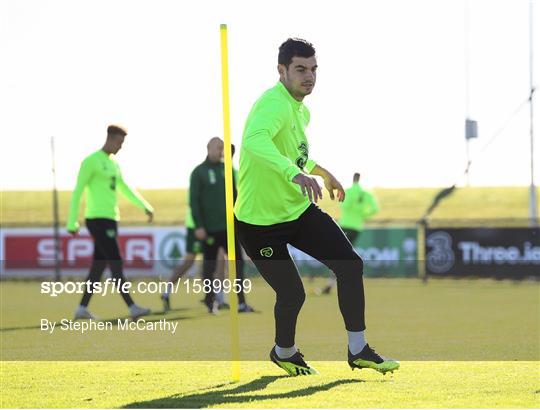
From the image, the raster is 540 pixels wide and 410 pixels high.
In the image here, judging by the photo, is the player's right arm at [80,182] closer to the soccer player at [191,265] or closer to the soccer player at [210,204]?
the soccer player at [210,204]

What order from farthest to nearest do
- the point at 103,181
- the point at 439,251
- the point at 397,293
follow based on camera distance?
the point at 439,251 → the point at 397,293 → the point at 103,181

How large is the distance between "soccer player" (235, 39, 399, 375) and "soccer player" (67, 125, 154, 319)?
5.61 m

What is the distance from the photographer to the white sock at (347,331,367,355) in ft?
24.0

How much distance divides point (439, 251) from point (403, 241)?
111 cm

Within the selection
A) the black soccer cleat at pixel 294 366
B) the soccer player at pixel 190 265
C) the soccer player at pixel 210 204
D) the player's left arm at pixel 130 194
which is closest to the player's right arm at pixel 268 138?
the black soccer cleat at pixel 294 366

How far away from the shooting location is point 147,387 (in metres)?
7.09

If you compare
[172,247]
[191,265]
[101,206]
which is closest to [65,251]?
[172,247]

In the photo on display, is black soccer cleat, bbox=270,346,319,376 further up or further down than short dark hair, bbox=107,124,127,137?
further down

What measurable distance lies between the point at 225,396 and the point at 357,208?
1402cm

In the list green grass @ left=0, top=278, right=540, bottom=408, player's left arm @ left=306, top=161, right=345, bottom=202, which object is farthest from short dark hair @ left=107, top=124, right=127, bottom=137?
player's left arm @ left=306, top=161, right=345, bottom=202

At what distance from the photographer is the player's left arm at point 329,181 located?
23.5 feet

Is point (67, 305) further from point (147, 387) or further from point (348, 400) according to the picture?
point (348, 400)

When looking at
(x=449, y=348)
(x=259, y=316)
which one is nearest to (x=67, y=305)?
(x=259, y=316)

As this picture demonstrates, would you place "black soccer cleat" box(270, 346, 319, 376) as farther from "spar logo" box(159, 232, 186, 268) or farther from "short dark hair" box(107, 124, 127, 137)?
"spar logo" box(159, 232, 186, 268)
